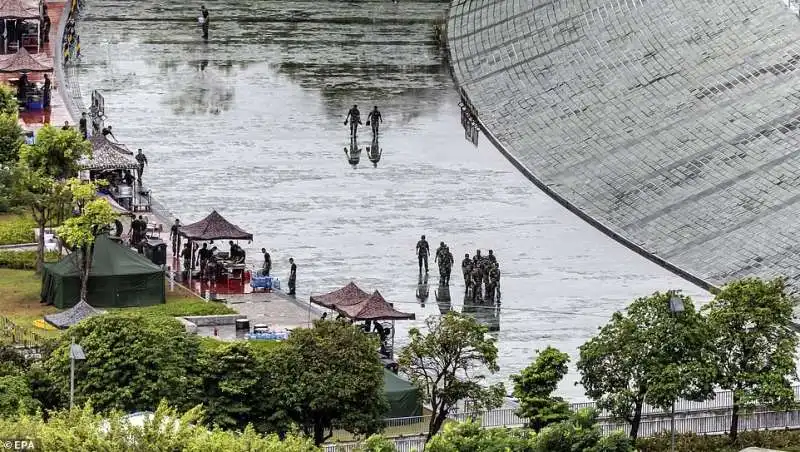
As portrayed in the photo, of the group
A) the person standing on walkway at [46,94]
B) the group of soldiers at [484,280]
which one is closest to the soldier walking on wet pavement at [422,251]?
the group of soldiers at [484,280]

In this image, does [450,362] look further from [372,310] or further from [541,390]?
[372,310]

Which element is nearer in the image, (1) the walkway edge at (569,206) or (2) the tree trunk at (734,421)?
(2) the tree trunk at (734,421)

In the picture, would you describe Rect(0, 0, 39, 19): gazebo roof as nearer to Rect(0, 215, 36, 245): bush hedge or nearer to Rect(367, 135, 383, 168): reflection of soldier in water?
Rect(367, 135, 383, 168): reflection of soldier in water

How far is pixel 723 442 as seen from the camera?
4734 cm

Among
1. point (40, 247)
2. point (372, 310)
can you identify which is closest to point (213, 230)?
point (40, 247)

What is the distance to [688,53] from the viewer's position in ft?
246

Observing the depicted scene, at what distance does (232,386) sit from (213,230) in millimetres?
15196

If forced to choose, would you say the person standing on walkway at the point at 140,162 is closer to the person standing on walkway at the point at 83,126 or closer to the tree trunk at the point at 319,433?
the person standing on walkway at the point at 83,126

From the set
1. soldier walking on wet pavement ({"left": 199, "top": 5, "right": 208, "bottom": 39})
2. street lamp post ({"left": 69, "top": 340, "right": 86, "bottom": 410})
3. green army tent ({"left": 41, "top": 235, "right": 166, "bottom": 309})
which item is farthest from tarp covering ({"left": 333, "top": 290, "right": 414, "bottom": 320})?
soldier walking on wet pavement ({"left": 199, "top": 5, "right": 208, "bottom": 39})

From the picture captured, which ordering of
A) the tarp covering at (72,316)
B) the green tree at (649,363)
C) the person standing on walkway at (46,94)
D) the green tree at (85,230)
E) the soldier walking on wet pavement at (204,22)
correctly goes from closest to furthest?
the green tree at (649,363) < the tarp covering at (72,316) < the green tree at (85,230) < the person standing on walkway at (46,94) < the soldier walking on wet pavement at (204,22)

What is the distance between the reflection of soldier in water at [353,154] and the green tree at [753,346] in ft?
93.5

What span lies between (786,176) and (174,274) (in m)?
16.4

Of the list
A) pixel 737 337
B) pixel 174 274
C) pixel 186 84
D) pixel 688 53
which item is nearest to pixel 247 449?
pixel 737 337

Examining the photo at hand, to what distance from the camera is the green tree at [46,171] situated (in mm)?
59375
